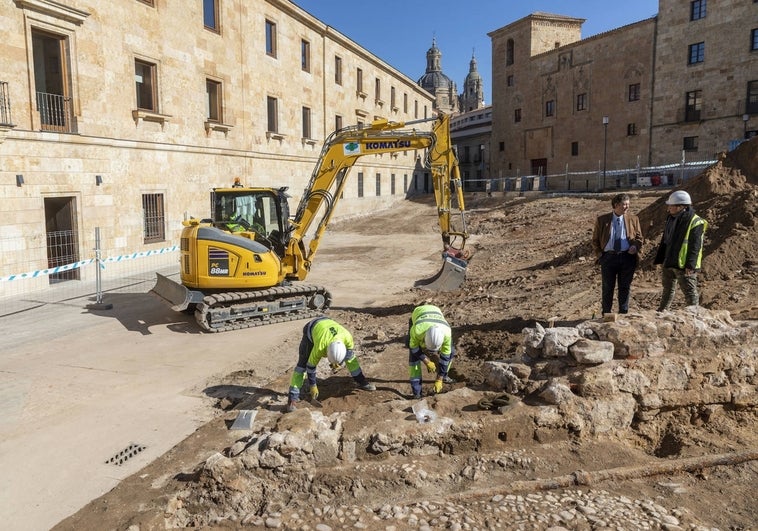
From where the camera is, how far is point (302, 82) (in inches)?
977

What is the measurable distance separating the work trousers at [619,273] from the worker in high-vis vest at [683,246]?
1.37 ft

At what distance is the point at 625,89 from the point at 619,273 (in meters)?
30.3

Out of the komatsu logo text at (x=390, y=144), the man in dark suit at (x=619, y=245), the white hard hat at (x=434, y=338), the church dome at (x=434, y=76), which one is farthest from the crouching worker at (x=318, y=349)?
the church dome at (x=434, y=76)

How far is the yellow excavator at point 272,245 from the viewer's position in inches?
366

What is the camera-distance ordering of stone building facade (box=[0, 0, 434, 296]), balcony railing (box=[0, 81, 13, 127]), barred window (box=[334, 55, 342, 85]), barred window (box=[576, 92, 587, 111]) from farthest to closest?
barred window (box=[576, 92, 587, 111]) → barred window (box=[334, 55, 342, 85]) → stone building facade (box=[0, 0, 434, 296]) → balcony railing (box=[0, 81, 13, 127])

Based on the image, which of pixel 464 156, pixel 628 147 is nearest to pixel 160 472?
pixel 628 147

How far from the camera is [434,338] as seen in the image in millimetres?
5480

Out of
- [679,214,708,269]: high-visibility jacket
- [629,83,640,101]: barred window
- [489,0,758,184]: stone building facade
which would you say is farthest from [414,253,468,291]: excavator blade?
[629,83,640,101]: barred window

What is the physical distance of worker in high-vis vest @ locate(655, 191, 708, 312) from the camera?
6297mm

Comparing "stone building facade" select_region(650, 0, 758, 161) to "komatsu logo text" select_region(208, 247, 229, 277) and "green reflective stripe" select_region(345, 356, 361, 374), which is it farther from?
"green reflective stripe" select_region(345, 356, 361, 374)

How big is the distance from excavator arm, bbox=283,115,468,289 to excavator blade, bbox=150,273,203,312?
204 cm

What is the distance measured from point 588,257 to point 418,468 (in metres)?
9.88

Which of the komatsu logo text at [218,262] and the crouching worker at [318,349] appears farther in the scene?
the komatsu logo text at [218,262]

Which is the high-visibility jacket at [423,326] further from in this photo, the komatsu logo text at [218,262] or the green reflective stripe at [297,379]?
the komatsu logo text at [218,262]
